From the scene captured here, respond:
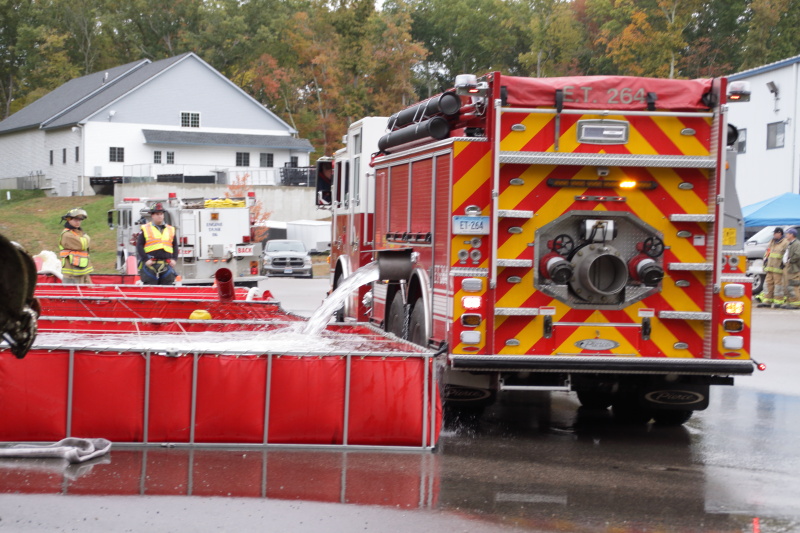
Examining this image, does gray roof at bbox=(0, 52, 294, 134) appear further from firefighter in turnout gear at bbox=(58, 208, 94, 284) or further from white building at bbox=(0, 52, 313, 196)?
firefighter in turnout gear at bbox=(58, 208, 94, 284)

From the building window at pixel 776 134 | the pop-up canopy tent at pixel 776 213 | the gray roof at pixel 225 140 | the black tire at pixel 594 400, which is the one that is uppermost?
the gray roof at pixel 225 140

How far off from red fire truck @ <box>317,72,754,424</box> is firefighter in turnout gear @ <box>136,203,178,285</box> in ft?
30.2

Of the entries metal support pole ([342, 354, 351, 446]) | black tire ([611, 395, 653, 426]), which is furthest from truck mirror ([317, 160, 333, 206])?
metal support pole ([342, 354, 351, 446])

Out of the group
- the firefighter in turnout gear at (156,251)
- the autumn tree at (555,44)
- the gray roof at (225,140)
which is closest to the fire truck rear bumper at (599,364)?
the firefighter in turnout gear at (156,251)

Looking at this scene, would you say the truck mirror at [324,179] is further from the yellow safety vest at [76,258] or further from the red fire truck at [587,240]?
the red fire truck at [587,240]

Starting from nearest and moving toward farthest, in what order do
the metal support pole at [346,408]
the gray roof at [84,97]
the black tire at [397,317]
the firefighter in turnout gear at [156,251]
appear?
the metal support pole at [346,408] → the black tire at [397,317] → the firefighter in turnout gear at [156,251] → the gray roof at [84,97]

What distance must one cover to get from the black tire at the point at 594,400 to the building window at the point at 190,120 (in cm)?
5820

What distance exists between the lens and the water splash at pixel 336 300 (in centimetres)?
1098

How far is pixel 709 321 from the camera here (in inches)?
360

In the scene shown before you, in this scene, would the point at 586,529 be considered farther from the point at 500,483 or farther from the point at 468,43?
the point at 468,43

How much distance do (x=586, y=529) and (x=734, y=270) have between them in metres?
3.71

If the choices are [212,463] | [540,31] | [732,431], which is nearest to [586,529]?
[212,463]

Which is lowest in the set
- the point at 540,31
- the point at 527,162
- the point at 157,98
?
the point at 527,162

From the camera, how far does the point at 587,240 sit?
9.08 metres
